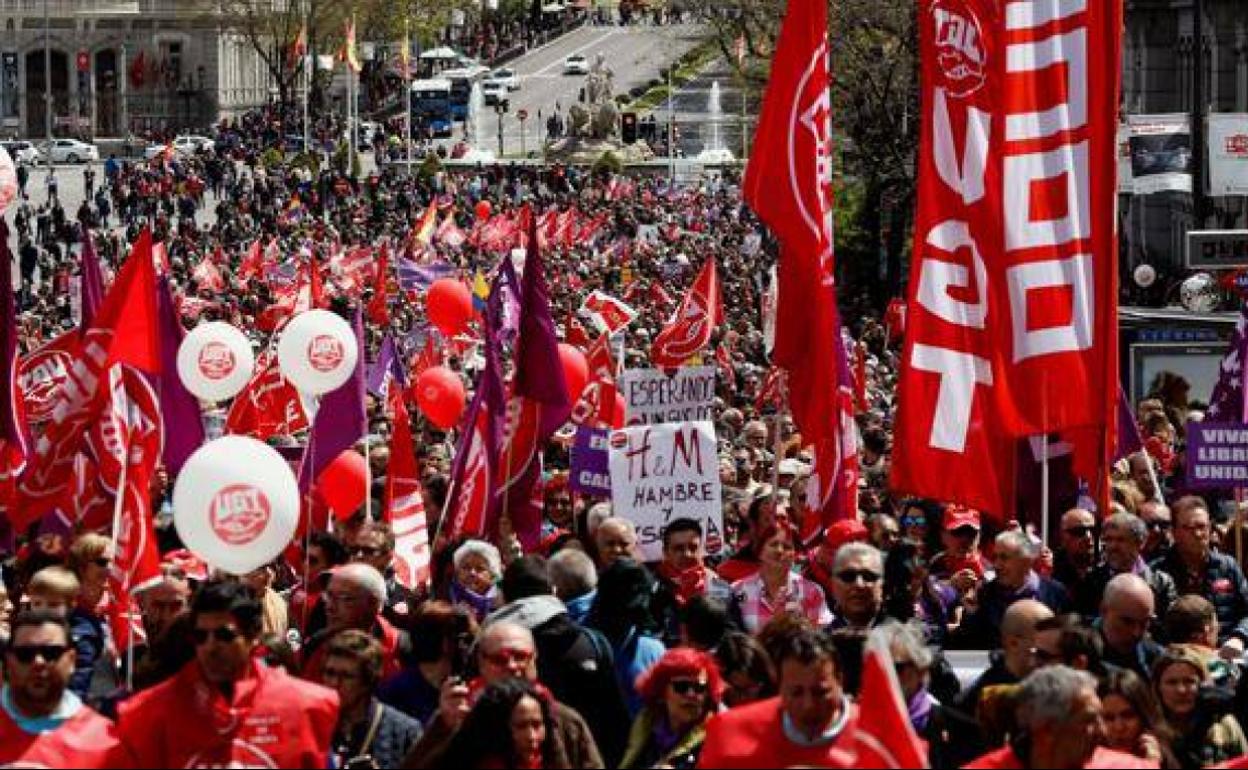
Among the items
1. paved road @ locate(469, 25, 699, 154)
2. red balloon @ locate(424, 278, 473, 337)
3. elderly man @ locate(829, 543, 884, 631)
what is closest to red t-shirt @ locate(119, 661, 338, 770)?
elderly man @ locate(829, 543, 884, 631)

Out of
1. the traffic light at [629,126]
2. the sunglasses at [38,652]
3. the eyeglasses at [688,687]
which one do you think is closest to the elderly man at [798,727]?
the eyeglasses at [688,687]

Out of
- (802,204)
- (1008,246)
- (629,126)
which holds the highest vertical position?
(629,126)

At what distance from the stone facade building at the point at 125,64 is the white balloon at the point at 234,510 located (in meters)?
108

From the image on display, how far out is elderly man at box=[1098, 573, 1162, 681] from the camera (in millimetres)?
12711

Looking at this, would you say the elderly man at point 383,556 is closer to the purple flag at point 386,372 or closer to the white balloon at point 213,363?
the white balloon at point 213,363

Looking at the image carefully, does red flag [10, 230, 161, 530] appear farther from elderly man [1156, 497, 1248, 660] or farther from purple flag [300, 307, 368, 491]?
elderly man [1156, 497, 1248, 660]

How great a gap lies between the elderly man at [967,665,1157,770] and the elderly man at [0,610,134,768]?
2.24m

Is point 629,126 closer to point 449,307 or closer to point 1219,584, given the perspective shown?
Result: point 449,307

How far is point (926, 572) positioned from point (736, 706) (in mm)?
3771

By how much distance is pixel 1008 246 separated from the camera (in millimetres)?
15086

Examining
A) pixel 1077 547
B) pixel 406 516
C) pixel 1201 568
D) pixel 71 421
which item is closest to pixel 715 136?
pixel 71 421

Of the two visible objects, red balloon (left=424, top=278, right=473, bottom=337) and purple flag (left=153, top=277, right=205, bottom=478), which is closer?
purple flag (left=153, top=277, right=205, bottom=478)

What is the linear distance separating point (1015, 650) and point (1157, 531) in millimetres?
4234

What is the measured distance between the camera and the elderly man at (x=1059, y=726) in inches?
407
